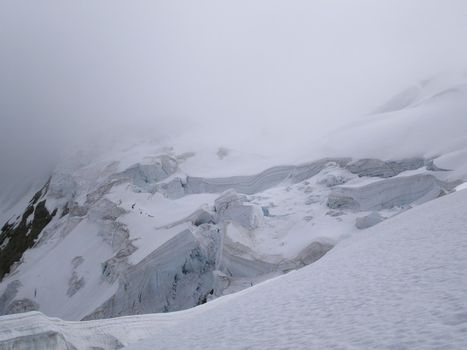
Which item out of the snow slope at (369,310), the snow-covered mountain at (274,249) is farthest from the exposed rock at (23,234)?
the snow slope at (369,310)

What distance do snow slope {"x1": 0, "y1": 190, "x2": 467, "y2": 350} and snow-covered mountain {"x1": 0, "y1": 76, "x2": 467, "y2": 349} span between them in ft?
0.07

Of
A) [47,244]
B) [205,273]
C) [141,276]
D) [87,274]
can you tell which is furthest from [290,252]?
[47,244]

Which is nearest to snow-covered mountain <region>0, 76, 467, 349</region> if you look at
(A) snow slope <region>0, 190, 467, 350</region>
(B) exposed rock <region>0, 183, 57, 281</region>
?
(A) snow slope <region>0, 190, 467, 350</region>

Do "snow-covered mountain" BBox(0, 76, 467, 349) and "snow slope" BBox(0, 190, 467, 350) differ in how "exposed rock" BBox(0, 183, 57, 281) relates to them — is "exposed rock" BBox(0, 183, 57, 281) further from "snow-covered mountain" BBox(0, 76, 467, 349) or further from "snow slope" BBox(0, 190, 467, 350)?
"snow slope" BBox(0, 190, 467, 350)

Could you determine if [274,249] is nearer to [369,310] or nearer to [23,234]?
[369,310]

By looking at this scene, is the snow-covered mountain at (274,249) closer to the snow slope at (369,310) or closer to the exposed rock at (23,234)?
the snow slope at (369,310)

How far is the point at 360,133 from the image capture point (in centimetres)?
3222

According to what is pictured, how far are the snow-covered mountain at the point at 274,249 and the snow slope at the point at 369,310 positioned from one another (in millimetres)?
22

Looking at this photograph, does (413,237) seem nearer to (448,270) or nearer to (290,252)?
(448,270)

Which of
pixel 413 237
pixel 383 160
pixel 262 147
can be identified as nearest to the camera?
pixel 413 237

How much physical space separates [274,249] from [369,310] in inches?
692

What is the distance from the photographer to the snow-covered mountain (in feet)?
12.2

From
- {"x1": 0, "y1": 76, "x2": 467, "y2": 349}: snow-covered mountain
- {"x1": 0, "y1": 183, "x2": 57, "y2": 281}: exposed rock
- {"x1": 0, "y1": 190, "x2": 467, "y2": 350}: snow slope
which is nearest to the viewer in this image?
{"x1": 0, "y1": 190, "x2": 467, "y2": 350}: snow slope

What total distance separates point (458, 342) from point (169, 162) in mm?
40683
